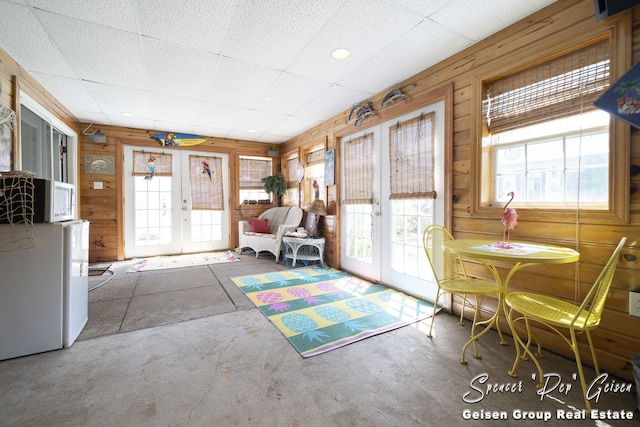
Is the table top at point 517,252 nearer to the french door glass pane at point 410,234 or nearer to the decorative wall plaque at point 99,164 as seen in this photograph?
the french door glass pane at point 410,234

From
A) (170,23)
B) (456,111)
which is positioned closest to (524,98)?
(456,111)

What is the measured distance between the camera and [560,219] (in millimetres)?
1908

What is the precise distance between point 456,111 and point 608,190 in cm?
130

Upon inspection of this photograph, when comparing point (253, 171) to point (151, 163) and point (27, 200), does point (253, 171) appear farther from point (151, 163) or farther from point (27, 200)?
point (27, 200)

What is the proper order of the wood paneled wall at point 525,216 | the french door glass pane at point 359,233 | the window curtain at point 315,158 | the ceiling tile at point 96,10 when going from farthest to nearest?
the window curtain at point 315,158 < the french door glass pane at point 359,233 < the ceiling tile at point 96,10 < the wood paneled wall at point 525,216

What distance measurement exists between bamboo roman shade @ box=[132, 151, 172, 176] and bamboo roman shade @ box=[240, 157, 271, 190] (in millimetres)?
1455

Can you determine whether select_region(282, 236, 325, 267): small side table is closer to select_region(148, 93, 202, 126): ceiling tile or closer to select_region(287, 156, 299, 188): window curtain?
select_region(287, 156, 299, 188): window curtain

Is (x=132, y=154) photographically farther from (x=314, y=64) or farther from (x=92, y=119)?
(x=314, y=64)

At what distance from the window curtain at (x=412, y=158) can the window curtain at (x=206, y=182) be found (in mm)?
3961

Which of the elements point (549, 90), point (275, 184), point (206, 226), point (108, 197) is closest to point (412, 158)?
point (549, 90)

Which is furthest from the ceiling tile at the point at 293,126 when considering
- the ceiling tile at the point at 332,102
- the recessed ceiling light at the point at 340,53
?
the recessed ceiling light at the point at 340,53

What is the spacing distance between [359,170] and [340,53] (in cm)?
166

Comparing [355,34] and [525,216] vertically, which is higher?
[355,34]

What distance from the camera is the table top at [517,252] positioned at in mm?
1528
